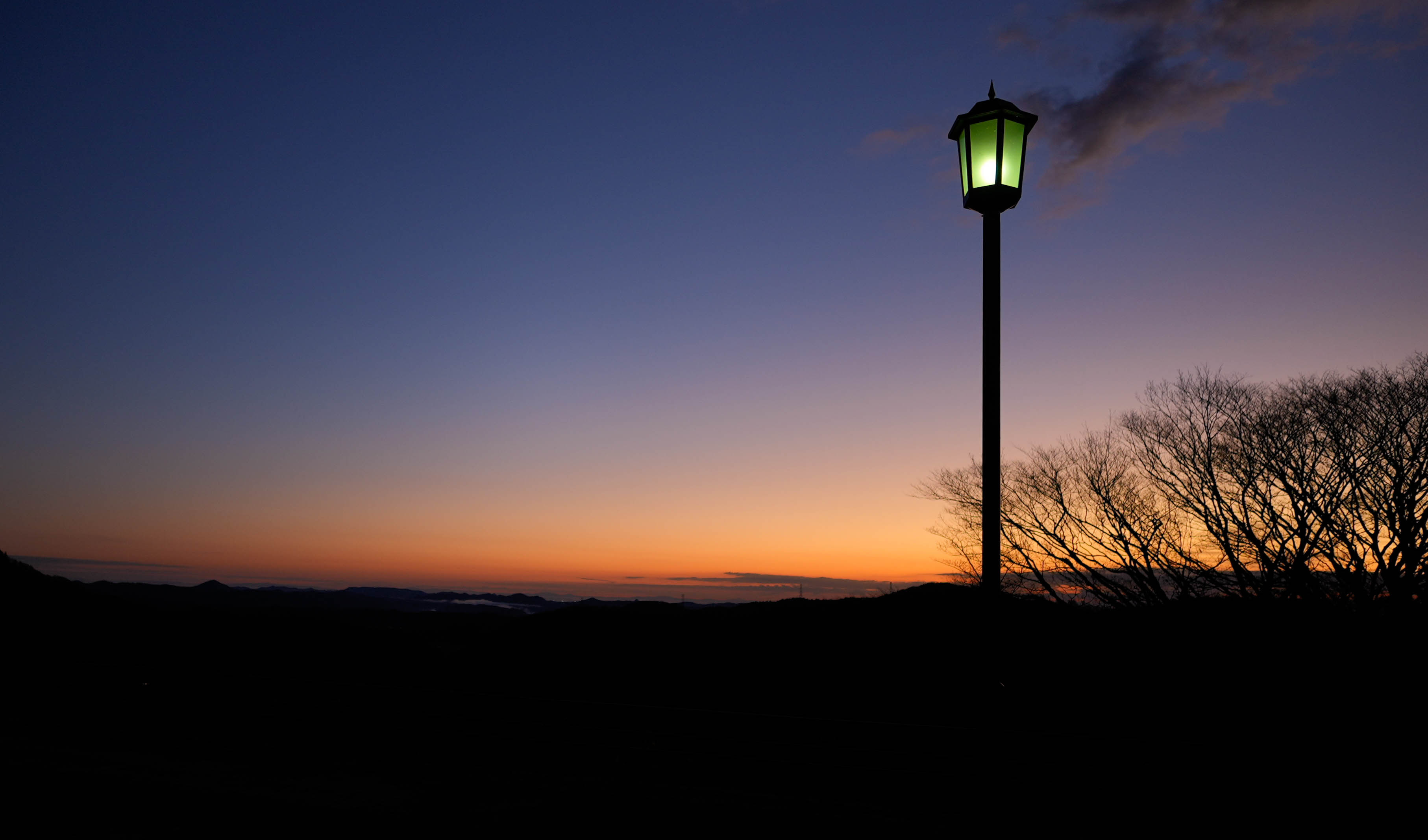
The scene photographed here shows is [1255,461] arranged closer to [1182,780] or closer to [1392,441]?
[1392,441]

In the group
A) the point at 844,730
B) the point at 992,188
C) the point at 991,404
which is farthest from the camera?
the point at 844,730

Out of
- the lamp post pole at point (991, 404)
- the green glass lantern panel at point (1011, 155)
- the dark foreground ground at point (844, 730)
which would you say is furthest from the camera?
the dark foreground ground at point (844, 730)

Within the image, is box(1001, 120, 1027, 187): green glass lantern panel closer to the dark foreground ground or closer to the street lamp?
the street lamp

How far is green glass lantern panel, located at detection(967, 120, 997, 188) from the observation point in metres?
5.81

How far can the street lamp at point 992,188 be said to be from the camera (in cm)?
550

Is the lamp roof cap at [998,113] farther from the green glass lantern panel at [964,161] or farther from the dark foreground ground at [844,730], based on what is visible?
the dark foreground ground at [844,730]

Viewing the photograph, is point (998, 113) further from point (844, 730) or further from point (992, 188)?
point (844, 730)

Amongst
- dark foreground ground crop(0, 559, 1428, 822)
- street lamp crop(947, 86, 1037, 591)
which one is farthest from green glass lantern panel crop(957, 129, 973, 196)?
dark foreground ground crop(0, 559, 1428, 822)

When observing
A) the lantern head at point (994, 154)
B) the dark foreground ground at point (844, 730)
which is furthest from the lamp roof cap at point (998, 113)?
the dark foreground ground at point (844, 730)

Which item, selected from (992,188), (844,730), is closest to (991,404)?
(992,188)

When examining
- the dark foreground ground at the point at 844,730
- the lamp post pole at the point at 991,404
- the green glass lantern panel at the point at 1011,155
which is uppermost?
the green glass lantern panel at the point at 1011,155

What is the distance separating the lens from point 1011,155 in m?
5.82

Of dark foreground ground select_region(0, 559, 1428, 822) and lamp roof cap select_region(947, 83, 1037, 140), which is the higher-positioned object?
lamp roof cap select_region(947, 83, 1037, 140)

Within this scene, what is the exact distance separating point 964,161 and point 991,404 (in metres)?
1.95
